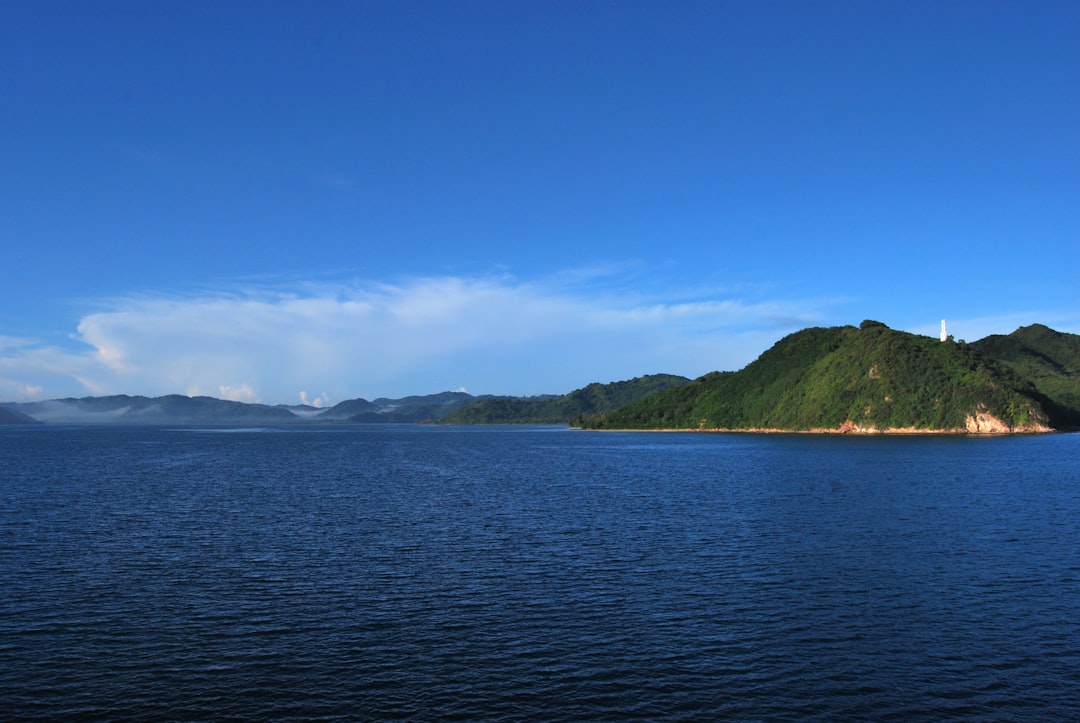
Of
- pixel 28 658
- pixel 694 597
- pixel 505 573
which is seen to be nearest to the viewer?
A: pixel 28 658

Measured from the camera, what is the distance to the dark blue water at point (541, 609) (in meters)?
28.3

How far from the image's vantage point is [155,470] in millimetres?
129375

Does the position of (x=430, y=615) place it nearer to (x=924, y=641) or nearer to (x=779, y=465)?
(x=924, y=641)

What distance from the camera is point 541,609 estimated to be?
3947cm

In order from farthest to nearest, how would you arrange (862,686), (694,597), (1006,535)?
(1006,535), (694,597), (862,686)

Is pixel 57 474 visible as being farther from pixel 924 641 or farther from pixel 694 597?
pixel 924 641

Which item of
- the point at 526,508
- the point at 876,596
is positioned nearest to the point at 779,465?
the point at 526,508

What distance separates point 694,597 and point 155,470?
382ft

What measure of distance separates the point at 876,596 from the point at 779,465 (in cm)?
10285

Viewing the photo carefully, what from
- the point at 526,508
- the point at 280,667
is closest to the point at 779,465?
the point at 526,508

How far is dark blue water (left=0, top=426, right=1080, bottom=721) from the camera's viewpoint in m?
28.3

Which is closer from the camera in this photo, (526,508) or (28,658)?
(28,658)

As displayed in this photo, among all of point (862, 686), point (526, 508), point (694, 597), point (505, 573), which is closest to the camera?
point (862, 686)

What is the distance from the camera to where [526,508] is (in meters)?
78.2
